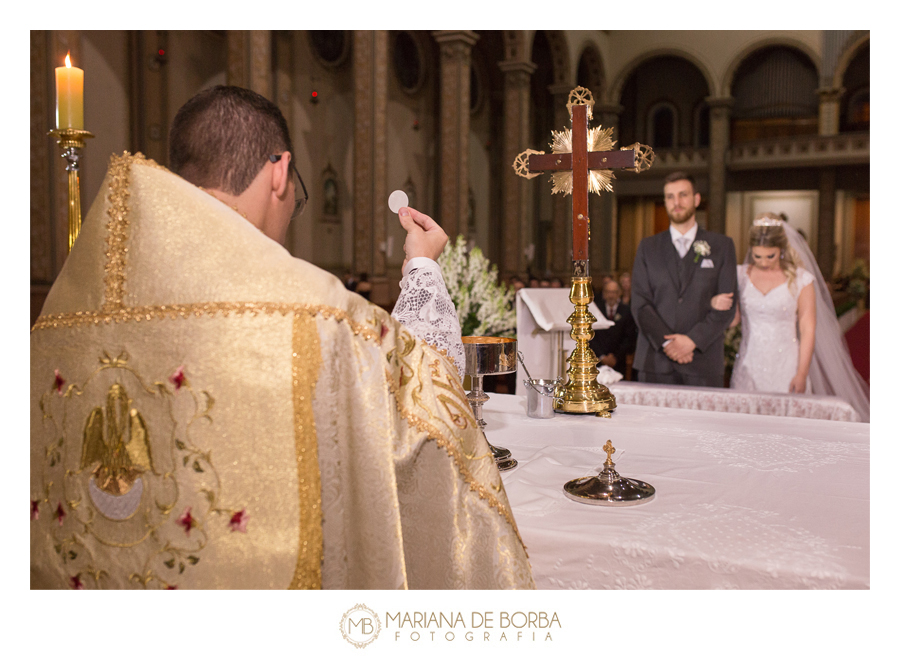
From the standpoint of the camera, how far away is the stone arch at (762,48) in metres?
18.5

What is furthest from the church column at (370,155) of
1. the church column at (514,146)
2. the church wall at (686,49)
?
the church wall at (686,49)

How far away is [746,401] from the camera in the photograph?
124 inches

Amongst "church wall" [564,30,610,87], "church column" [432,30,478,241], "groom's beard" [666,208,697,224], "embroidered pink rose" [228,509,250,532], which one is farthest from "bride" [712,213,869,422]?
"church wall" [564,30,610,87]

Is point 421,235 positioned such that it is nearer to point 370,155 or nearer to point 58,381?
point 58,381

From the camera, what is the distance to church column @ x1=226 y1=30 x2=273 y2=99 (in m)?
7.64

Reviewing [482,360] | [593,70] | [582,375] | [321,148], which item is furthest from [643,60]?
[482,360]

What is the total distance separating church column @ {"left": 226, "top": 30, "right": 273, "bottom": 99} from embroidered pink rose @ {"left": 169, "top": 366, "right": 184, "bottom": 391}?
7.22 meters

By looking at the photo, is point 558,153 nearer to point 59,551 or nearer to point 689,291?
point 59,551

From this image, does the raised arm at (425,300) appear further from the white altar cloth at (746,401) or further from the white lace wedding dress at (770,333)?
the white lace wedding dress at (770,333)

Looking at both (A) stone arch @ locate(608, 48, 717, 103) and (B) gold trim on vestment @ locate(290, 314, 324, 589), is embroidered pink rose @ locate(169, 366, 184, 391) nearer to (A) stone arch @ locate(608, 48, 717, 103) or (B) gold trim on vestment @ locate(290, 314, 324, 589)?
(B) gold trim on vestment @ locate(290, 314, 324, 589)

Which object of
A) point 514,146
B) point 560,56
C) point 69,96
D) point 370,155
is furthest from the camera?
point 560,56

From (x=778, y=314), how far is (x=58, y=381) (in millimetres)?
4043

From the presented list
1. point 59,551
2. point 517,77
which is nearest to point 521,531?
point 59,551
